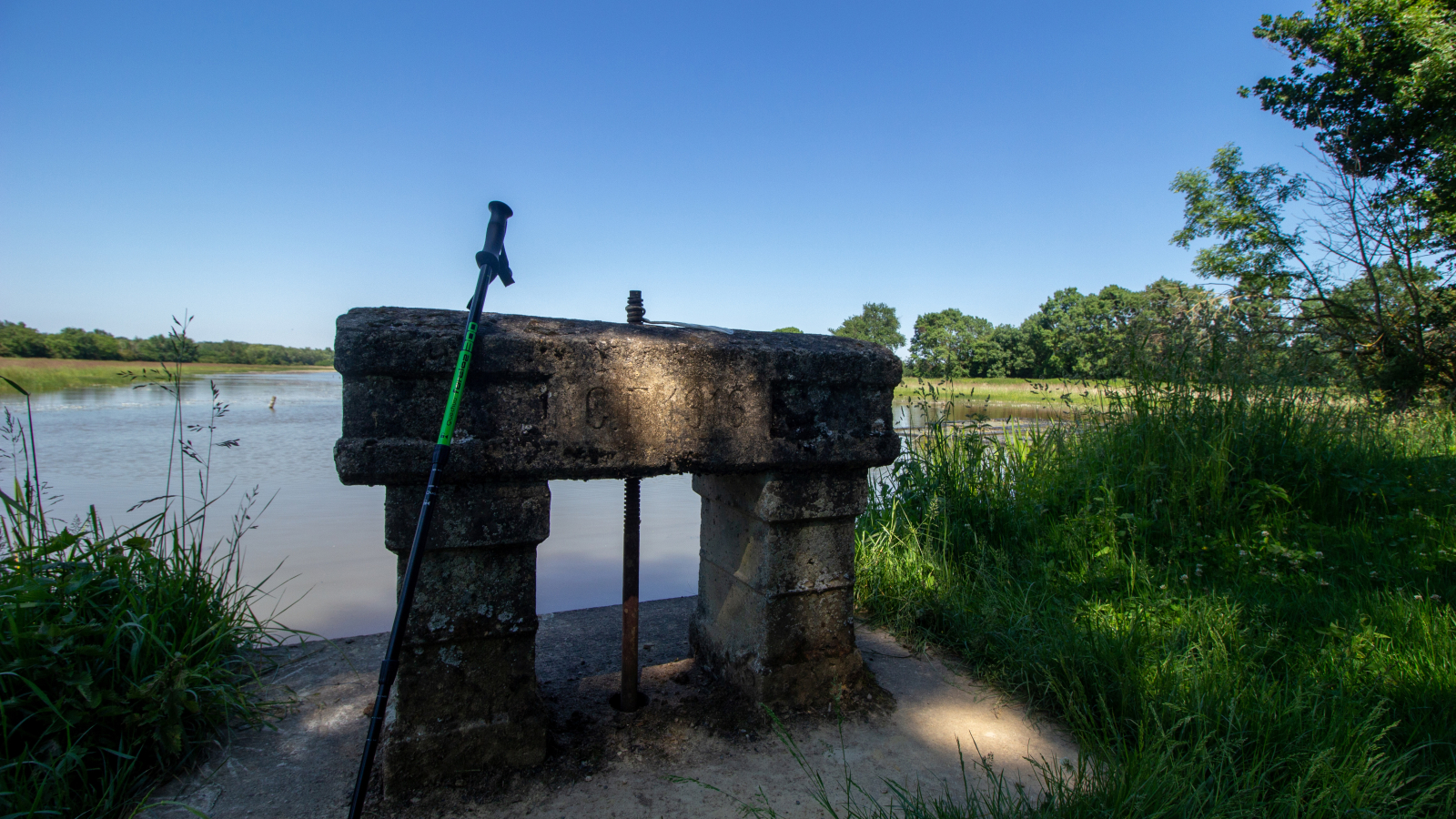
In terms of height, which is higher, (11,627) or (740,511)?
(740,511)

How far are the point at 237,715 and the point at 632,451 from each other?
66.0 inches

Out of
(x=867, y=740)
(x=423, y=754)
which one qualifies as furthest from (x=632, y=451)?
(x=867, y=740)

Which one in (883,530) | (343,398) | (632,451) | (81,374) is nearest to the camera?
(343,398)

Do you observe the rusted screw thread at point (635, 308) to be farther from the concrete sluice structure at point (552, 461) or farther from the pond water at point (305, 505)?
the pond water at point (305, 505)

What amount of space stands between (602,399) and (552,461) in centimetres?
24

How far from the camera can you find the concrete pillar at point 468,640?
188 cm

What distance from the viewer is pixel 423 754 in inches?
75.0

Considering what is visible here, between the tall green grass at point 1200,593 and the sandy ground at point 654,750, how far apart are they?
20cm

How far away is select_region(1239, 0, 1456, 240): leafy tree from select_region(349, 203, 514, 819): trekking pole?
496 inches

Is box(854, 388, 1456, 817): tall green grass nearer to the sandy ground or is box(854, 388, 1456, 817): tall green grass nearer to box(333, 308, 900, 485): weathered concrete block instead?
the sandy ground

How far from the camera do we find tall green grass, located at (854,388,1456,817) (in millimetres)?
1868

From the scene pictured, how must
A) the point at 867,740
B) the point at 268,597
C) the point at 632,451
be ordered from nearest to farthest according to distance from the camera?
the point at 632,451, the point at 867,740, the point at 268,597

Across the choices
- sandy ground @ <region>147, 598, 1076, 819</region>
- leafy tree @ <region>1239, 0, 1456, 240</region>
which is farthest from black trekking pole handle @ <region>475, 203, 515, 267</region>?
leafy tree @ <region>1239, 0, 1456, 240</region>

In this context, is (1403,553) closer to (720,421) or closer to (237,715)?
(720,421)
